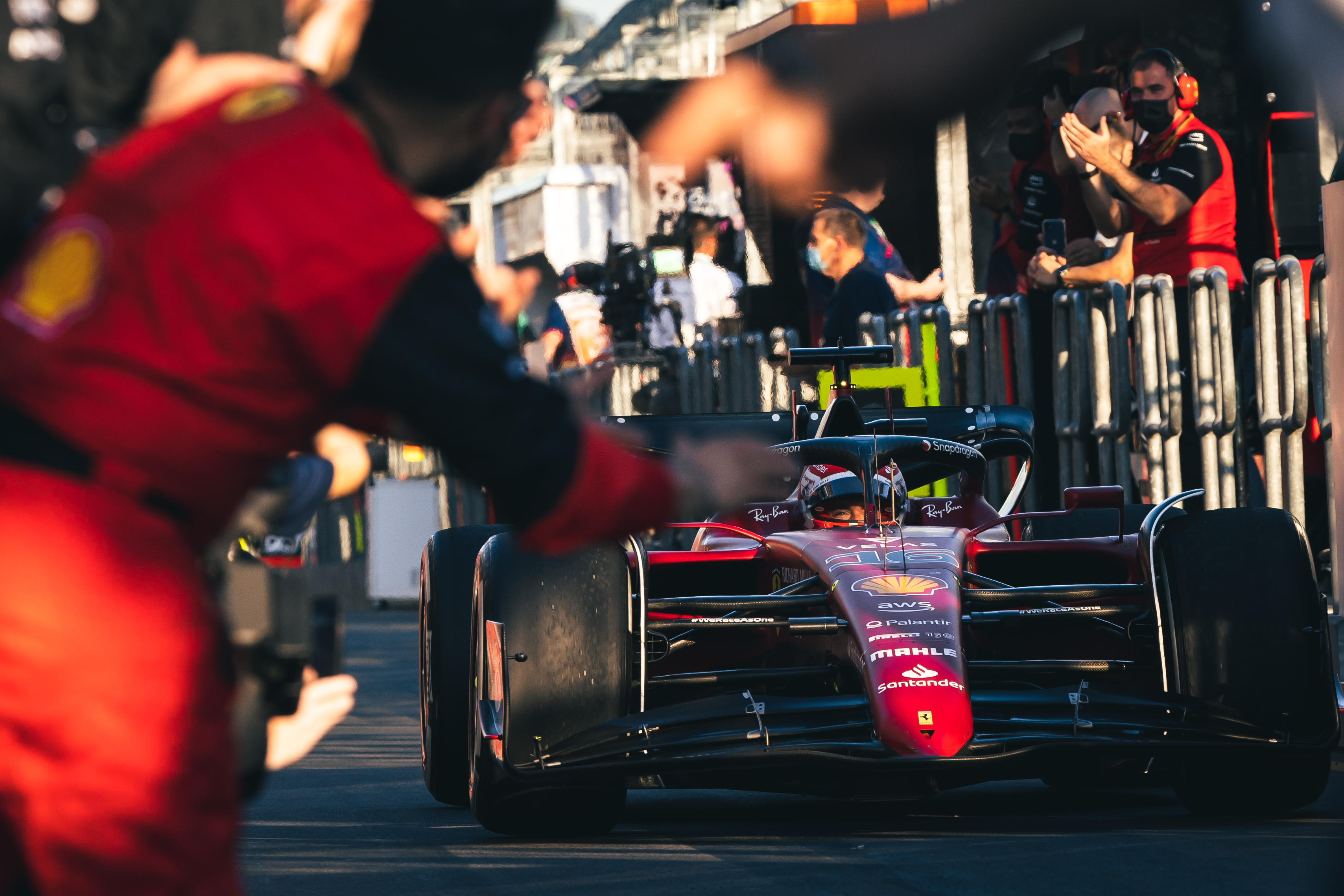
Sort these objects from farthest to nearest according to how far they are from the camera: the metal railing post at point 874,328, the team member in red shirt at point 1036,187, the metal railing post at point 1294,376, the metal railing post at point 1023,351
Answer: the metal railing post at point 874,328, the metal railing post at point 1023,351, the team member in red shirt at point 1036,187, the metal railing post at point 1294,376

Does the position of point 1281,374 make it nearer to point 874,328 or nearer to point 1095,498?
point 1095,498

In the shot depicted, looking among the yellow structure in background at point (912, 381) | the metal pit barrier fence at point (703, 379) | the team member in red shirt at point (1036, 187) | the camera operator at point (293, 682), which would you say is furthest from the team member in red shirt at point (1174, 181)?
the camera operator at point (293, 682)

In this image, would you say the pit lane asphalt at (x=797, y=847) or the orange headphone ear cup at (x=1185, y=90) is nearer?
the pit lane asphalt at (x=797, y=847)

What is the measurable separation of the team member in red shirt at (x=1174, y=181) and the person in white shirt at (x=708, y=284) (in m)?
8.45

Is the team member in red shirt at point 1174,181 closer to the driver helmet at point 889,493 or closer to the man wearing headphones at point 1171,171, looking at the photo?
the man wearing headphones at point 1171,171

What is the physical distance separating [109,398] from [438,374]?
10.9 inches

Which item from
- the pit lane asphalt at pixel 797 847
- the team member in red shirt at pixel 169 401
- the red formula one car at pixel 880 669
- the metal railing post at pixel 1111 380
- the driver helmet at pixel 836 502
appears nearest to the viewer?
the team member in red shirt at pixel 169 401

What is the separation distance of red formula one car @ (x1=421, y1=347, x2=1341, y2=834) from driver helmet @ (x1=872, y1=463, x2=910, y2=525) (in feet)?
0.05

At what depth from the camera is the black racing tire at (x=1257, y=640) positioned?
5703mm

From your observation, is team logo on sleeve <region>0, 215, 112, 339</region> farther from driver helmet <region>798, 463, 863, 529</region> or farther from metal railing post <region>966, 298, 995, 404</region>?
metal railing post <region>966, 298, 995, 404</region>

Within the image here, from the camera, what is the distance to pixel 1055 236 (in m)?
10.7

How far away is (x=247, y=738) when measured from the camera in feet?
6.64

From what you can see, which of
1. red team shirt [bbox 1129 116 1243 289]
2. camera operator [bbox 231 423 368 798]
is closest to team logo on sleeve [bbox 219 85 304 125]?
camera operator [bbox 231 423 368 798]

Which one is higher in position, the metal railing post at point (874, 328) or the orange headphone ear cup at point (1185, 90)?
the orange headphone ear cup at point (1185, 90)
